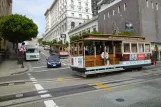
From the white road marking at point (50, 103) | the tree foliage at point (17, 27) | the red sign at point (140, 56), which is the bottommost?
the white road marking at point (50, 103)

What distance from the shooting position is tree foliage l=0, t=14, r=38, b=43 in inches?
1048

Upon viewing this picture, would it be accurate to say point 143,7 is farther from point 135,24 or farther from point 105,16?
point 105,16

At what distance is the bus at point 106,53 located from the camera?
472 inches

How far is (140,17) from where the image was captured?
27.9 m

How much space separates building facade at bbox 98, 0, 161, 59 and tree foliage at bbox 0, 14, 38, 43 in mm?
16993

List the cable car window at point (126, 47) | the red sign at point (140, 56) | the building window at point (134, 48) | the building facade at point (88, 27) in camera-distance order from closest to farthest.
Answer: the cable car window at point (126, 47) → the building window at point (134, 48) → the red sign at point (140, 56) → the building facade at point (88, 27)

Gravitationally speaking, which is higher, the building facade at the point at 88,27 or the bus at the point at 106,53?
the building facade at the point at 88,27

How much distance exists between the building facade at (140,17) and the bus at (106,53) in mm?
14231

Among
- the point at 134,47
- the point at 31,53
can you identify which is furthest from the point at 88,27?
the point at 134,47

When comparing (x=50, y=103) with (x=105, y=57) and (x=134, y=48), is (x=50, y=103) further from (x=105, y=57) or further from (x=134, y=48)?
(x=134, y=48)

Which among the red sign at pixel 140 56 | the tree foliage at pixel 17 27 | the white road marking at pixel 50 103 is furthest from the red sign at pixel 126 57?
the tree foliage at pixel 17 27

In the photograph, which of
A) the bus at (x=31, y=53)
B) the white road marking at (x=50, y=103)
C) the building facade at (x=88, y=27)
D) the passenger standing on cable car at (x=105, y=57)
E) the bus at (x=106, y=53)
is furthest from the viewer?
the building facade at (x=88, y=27)

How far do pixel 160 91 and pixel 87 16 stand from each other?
71294 millimetres

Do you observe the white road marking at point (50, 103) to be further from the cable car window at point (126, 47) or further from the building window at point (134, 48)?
the building window at point (134, 48)
